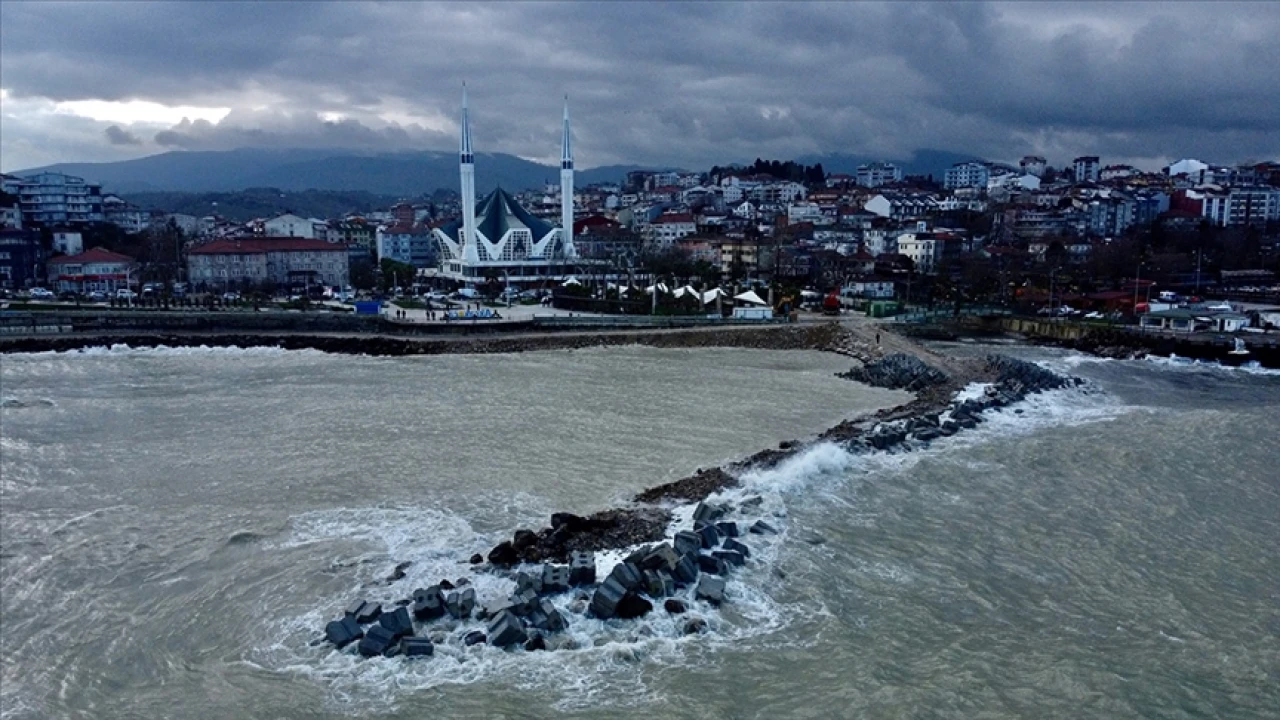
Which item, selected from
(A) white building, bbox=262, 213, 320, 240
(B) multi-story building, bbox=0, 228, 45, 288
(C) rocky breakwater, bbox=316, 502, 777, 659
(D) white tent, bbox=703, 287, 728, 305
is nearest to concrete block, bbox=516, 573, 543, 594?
(C) rocky breakwater, bbox=316, 502, 777, 659

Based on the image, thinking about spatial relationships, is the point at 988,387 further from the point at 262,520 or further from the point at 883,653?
the point at 262,520

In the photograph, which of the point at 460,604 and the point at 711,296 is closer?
the point at 460,604

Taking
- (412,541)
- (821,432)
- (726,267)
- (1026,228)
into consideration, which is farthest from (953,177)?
(412,541)

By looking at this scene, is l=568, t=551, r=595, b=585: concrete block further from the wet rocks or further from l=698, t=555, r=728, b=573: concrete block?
the wet rocks

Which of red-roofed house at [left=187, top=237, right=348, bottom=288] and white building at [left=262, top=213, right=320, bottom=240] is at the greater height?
white building at [left=262, top=213, right=320, bottom=240]

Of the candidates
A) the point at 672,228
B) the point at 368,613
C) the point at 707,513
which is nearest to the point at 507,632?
the point at 368,613

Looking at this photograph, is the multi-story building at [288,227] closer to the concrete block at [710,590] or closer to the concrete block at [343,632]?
the concrete block at [343,632]

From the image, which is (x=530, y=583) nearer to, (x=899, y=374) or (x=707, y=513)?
(x=707, y=513)

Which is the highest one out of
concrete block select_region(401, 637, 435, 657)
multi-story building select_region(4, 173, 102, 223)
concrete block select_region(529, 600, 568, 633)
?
multi-story building select_region(4, 173, 102, 223)
